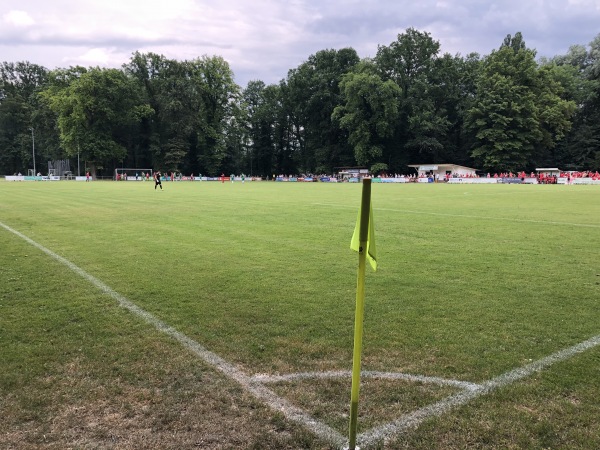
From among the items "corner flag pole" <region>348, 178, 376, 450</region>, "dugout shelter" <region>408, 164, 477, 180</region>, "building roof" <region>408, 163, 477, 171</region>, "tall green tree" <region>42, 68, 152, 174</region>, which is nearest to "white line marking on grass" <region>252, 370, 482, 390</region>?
"corner flag pole" <region>348, 178, 376, 450</region>

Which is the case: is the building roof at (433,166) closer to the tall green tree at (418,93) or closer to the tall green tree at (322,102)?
the tall green tree at (418,93)

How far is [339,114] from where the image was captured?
7506 cm

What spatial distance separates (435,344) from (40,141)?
333ft

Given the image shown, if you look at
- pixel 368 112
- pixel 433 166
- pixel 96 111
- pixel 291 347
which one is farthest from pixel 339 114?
pixel 291 347

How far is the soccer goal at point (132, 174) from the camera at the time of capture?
74.6 m

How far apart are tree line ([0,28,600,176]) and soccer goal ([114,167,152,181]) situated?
7.70ft

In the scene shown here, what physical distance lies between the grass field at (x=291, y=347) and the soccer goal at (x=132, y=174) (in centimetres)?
6976

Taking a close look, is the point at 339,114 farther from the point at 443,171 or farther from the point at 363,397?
the point at 363,397

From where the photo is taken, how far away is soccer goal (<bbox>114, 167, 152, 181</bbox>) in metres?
74.6

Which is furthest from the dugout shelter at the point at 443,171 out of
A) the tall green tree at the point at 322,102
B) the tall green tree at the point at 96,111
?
the tall green tree at the point at 96,111

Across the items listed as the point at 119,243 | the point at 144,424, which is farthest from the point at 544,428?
the point at 119,243

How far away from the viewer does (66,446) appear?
287cm

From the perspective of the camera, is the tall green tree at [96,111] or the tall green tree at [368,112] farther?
the tall green tree at [96,111]

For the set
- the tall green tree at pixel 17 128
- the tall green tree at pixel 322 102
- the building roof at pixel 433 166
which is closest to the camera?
the building roof at pixel 433 166
